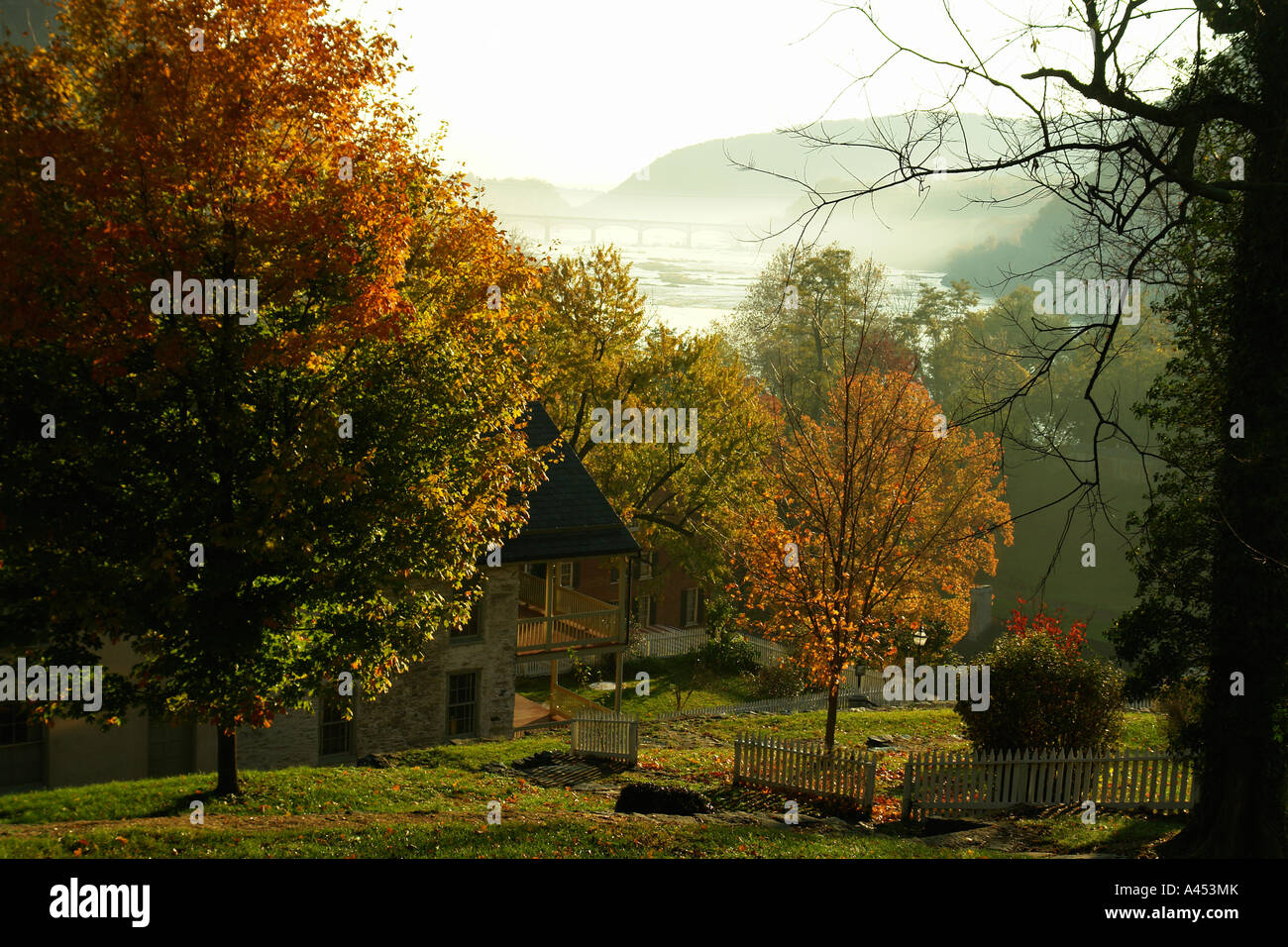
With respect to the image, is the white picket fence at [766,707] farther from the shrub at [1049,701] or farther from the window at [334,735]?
the shrub at [1049,701]

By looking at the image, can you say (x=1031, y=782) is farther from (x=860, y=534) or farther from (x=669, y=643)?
(x=669, y=643)

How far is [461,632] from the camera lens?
25.4 m

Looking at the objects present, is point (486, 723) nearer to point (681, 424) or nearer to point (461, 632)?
point (461, 632)

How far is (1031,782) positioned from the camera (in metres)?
17.7

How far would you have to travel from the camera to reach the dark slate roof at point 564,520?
25609mm

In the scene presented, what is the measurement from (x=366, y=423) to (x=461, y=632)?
12.8 meters

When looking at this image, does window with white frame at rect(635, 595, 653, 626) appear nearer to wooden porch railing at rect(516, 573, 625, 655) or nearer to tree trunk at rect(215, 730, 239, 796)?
wooden porch railing at rect(516, 573, 625, 655)

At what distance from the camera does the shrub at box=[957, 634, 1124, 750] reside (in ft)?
64.1

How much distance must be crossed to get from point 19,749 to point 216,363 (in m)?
11.6

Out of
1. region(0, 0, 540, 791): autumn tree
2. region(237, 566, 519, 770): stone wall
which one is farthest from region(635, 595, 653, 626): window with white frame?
region(0, 0, 540, 791): autumn tree

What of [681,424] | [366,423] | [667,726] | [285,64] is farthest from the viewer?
[681,424]

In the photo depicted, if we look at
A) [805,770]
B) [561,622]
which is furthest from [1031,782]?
[561,622]
